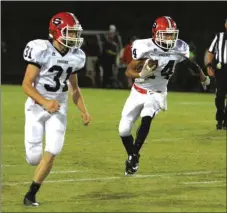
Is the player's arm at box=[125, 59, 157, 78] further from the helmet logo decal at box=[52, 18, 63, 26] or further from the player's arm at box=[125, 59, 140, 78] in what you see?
the helmet logo decal at box=[52, 18, 63, 26]

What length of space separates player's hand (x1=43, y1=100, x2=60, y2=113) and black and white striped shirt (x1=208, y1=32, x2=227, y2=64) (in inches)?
209

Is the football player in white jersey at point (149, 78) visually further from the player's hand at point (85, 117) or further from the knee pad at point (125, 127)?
the player's hand at point (85, 117)

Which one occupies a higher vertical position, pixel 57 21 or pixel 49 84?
pixel 57 21

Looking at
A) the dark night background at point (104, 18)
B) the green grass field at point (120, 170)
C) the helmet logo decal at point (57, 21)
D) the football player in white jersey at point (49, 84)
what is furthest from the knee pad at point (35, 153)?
the dark night background at point (104, 18)

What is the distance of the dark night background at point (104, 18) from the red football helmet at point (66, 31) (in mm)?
17021

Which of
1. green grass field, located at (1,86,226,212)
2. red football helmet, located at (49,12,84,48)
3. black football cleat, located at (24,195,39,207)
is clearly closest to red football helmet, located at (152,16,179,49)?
green grass field, located at (1,86,226,212)

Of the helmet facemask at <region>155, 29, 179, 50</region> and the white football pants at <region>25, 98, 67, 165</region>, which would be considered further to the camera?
the helmet facemask at <region>155, 29, 179, 50</region>

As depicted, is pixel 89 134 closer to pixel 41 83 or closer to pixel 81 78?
pixel 41 83

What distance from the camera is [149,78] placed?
7.31 meters

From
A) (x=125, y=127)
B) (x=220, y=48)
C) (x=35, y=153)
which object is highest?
(x=35, y=153)

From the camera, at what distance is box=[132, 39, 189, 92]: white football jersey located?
7266 mm

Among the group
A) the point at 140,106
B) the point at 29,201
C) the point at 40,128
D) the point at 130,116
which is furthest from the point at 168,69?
the point at 29,201

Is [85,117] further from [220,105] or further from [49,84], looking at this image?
[220,105]

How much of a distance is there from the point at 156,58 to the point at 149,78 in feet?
0.65
